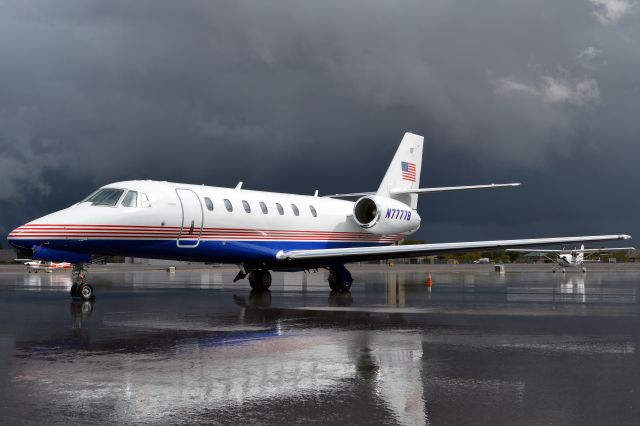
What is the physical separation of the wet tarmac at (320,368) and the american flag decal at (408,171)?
13275 millimetres

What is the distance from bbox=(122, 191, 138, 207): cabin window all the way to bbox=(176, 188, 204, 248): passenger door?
1.28m

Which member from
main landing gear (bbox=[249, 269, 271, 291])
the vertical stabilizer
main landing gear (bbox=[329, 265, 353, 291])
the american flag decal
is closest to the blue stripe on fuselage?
main landing gear (bbox=[329, 265, 353, 291])

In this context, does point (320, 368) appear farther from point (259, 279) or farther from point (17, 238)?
point (259, 279)

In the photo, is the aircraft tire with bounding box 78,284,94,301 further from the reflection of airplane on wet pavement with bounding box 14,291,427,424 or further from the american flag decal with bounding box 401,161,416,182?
the american flag decal with bounding box 401,161,416,182

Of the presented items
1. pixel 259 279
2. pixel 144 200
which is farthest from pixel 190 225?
pixel 259 279

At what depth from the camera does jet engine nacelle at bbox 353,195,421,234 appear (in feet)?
78.5

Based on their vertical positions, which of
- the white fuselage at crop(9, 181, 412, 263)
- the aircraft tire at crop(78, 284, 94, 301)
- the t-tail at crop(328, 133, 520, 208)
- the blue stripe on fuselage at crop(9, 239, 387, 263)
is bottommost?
the aircraft tire at crop(78, 284, 94, 301)

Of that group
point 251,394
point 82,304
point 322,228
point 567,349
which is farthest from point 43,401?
point 322,228

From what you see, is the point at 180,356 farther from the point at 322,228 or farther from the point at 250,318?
the point at 322,228

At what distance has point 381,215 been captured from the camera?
78.5ft

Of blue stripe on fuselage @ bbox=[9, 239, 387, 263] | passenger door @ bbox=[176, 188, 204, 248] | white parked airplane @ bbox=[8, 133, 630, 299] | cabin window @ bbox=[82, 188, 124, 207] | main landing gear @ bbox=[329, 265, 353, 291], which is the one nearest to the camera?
blue stripe on fuselage @ bbox=[9, 239, 387, 263]

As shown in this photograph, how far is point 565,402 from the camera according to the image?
571cm

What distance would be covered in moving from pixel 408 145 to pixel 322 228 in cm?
577

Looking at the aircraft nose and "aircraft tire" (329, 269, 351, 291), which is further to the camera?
"aircraft tire" (329, 269, 351, 291)
